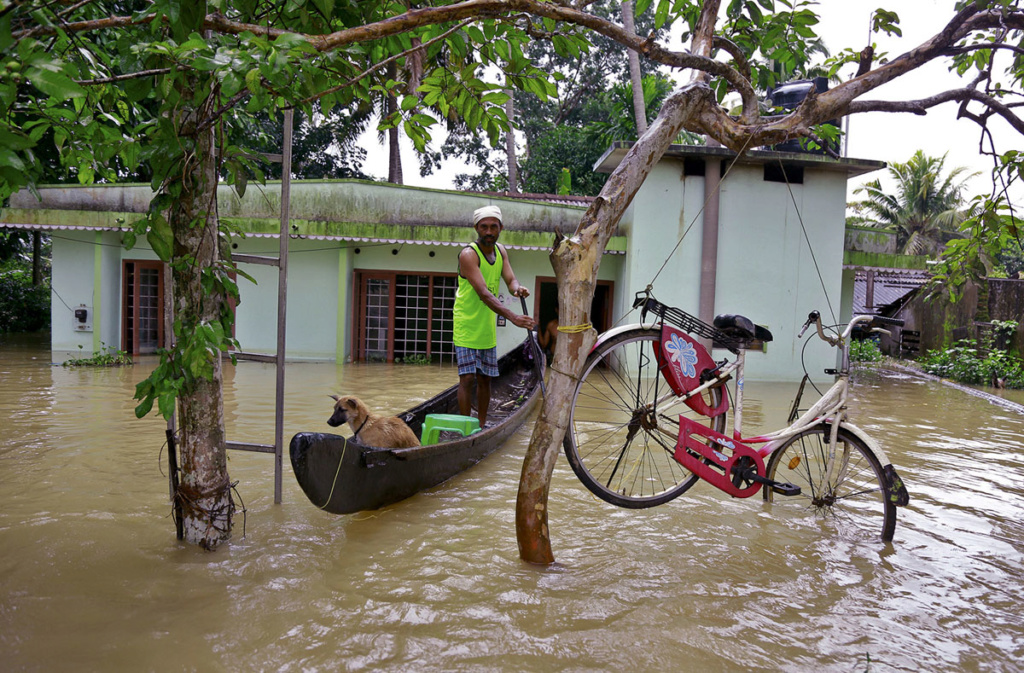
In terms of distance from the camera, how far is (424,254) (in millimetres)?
13242

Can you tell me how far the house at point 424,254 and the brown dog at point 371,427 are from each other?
7500 millimetres

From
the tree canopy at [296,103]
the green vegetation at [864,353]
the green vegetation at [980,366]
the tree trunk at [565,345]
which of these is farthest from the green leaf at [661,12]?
the green vegetation at [864,353]

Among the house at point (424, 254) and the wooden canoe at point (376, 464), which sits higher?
the house at point (424, 254)

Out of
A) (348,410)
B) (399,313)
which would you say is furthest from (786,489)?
(399,313)

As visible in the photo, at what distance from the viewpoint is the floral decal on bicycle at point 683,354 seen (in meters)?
3.58

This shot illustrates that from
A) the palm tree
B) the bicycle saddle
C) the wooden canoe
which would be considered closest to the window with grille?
the wooden canoe

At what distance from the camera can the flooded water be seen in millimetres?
2580

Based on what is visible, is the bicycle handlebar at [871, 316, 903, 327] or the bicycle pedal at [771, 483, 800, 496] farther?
the bicycle handlebar at [871, 316, 903, 327]

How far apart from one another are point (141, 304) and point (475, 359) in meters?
10.4

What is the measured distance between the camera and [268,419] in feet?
23.3

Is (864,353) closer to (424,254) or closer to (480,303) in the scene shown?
(424,254)

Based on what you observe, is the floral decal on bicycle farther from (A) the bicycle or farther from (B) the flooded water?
(B) the flooded water

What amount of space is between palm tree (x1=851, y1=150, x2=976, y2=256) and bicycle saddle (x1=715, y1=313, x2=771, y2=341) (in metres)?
25.9

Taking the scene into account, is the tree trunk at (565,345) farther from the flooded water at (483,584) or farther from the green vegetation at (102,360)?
the green vegetation at (102,360)
